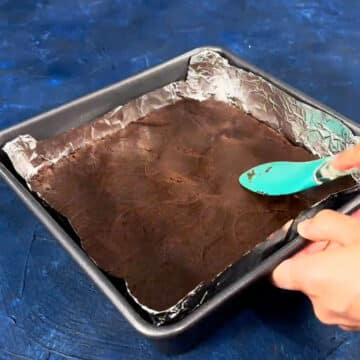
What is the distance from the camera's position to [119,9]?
4.35 ft

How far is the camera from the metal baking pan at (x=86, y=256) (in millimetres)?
603

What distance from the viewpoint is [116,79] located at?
1114 millimetres

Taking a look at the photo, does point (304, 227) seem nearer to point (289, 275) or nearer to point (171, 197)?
point (289, 275)

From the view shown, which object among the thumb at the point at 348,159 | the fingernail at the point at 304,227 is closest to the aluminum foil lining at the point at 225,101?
the thumb at the point at 348,159

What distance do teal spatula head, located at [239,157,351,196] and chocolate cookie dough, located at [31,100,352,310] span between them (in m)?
0.02

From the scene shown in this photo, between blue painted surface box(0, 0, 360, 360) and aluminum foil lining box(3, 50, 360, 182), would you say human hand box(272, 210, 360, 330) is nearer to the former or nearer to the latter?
blue painted surface box(0, 0, 360, 360)

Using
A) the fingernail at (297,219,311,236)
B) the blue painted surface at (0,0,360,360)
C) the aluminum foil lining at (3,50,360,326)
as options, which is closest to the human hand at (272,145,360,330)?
the fingernail at (297,219,311,236)

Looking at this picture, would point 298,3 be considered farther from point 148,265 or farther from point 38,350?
point 38,350

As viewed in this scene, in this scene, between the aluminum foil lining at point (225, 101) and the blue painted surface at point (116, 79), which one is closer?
the blue painted surface at point (116, 79)

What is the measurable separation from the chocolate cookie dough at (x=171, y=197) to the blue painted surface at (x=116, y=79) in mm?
68

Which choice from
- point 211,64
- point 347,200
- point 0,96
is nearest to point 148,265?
point 347,200

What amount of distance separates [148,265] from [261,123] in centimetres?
40

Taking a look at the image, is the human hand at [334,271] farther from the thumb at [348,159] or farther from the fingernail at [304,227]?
the thumb at [348,159]

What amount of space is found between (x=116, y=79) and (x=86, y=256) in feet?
1.83
